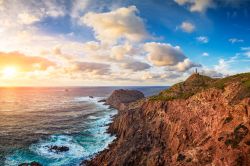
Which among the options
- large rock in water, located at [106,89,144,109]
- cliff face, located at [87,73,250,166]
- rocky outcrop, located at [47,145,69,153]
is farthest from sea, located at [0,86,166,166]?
large rock in water, located at [106,89,144,109]

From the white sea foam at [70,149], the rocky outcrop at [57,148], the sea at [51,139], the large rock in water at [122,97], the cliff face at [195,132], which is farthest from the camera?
the large rock in water at [122,97]

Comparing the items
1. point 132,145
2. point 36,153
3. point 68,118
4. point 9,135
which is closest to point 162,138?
point 132,145

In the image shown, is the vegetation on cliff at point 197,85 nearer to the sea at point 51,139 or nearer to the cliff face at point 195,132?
the cliff face at point 195,132

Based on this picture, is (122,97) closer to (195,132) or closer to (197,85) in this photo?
(197,85)

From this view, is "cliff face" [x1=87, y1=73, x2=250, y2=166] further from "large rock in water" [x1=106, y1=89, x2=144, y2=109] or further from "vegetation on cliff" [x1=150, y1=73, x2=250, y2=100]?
"large rock in water" [x1=106, y1=89, x2=144, y2=109]

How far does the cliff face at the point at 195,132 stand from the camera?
42.4 meters

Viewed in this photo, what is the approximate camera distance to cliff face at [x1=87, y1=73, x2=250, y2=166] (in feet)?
139

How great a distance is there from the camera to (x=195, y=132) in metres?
54.8

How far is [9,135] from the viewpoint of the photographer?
85.4m

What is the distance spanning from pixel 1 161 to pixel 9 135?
2600cm

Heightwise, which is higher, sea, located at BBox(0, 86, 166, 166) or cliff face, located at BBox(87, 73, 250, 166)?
cliff face, located at BBox(87, 73, 250, 166)

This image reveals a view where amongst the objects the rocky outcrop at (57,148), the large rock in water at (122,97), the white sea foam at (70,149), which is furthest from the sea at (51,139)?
the large rock in water at (122,97)

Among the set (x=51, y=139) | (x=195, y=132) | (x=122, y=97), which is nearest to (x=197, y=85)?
(x=195, y=132)

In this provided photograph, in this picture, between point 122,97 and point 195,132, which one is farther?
point 122,97
